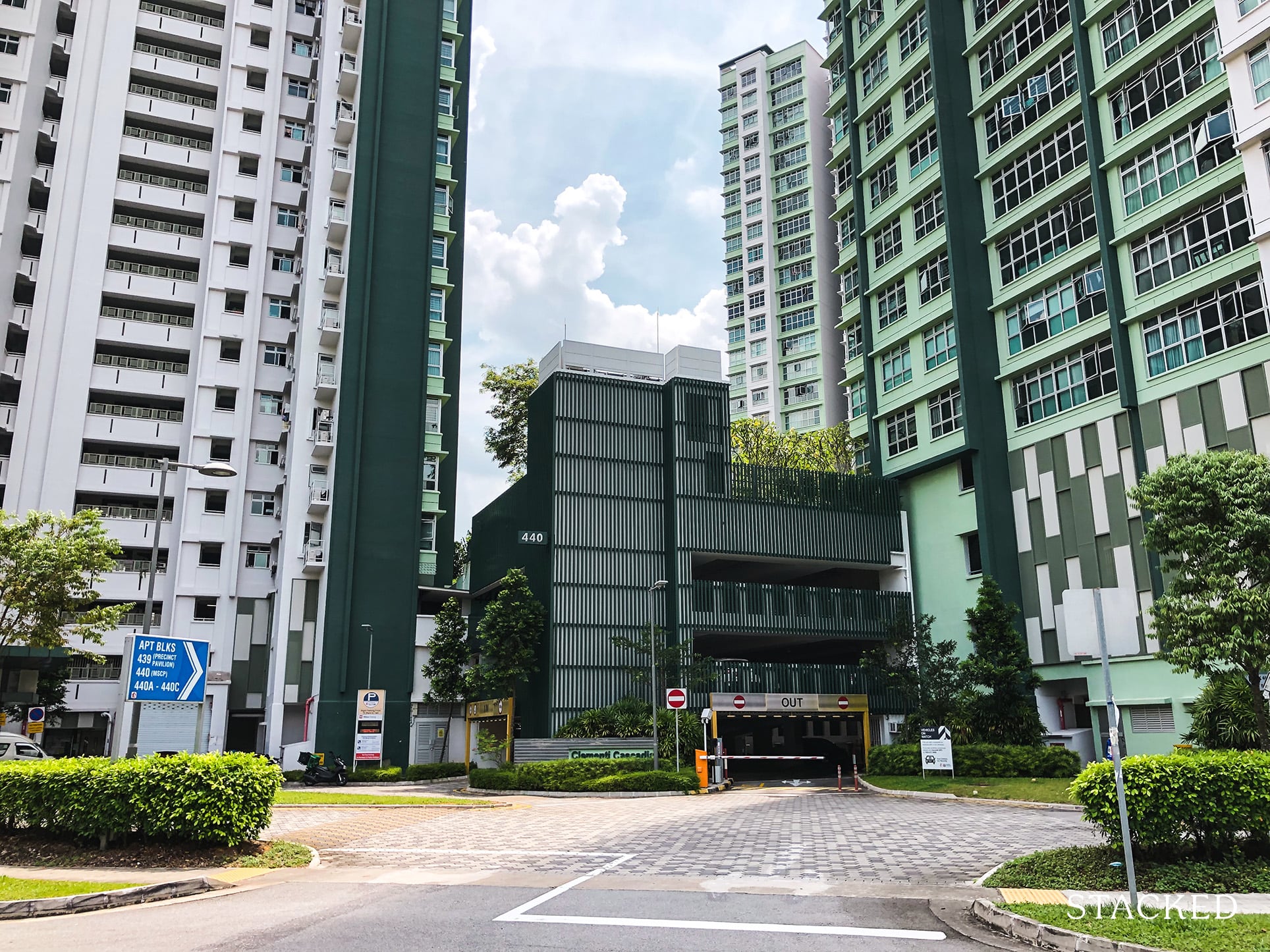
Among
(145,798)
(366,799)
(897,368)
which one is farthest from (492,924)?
(897,368)

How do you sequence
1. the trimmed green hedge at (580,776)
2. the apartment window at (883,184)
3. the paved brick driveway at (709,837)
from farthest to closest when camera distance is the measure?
the apartment window at (883,184), the trimmed green hedge at (580,776), the paved brick driveway at (709,837)

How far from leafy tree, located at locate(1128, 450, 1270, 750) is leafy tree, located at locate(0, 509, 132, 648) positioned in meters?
36.6

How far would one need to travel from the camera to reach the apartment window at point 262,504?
174 feet

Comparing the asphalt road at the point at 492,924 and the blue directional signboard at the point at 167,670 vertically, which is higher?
the blue directional signboard at the point at 167,670

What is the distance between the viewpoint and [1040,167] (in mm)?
42156

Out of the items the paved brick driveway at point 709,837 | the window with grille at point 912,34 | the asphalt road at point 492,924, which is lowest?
the paved brick driveway at point 709,837

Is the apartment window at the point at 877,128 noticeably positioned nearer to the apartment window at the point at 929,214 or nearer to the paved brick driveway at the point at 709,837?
the apartment window at the point at 929,214

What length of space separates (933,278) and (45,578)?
38911 millimetres

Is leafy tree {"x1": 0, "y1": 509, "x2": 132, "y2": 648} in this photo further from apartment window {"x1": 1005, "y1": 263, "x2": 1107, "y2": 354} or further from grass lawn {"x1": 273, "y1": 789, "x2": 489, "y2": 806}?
apartment window {"x1": 1005, "y1": 263, "x2": 1107, "y2": 354}

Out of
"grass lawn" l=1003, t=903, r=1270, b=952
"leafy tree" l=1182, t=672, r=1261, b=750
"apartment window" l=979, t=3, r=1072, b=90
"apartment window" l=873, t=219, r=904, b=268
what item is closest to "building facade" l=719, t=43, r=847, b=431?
"apartment window" l=873, t=219, r=904, b=268

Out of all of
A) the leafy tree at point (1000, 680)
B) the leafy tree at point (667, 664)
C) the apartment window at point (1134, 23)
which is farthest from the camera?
the leafy tree at point (667, 664)

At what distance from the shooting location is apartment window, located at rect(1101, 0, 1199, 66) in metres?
36.1

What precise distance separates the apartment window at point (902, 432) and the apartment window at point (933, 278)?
5390mm

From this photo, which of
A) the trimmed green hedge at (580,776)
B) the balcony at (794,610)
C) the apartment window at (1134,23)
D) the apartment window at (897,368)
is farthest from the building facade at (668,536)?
the apartment window at (1134,23)
